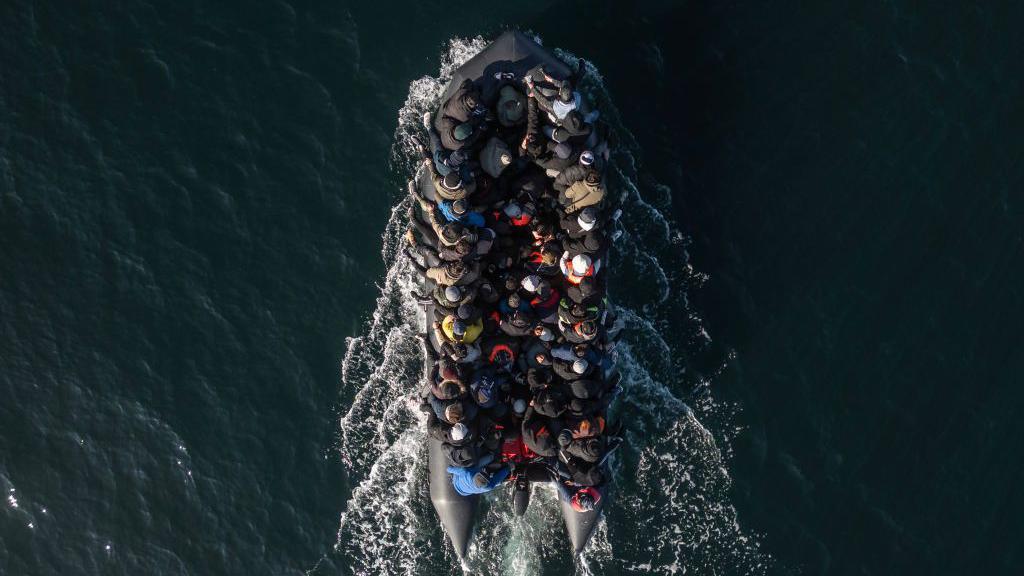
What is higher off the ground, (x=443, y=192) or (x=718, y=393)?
(x=443, y=192)

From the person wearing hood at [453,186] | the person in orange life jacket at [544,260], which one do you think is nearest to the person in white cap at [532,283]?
the person in orange life jacket at [544,260]

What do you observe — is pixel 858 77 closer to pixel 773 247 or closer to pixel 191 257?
pixel 773 247

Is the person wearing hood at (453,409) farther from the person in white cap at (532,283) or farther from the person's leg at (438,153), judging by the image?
the person's leg at (438,153)

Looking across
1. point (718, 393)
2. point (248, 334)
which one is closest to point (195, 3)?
point (248, 334)

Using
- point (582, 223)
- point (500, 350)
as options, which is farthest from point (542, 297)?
point (582, 223)

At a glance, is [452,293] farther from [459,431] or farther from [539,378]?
[459,431]

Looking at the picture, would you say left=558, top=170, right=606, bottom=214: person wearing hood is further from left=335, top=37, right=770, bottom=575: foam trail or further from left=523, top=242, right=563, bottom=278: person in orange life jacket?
left=335, top=37, right=770, bottom=575: foam trail
